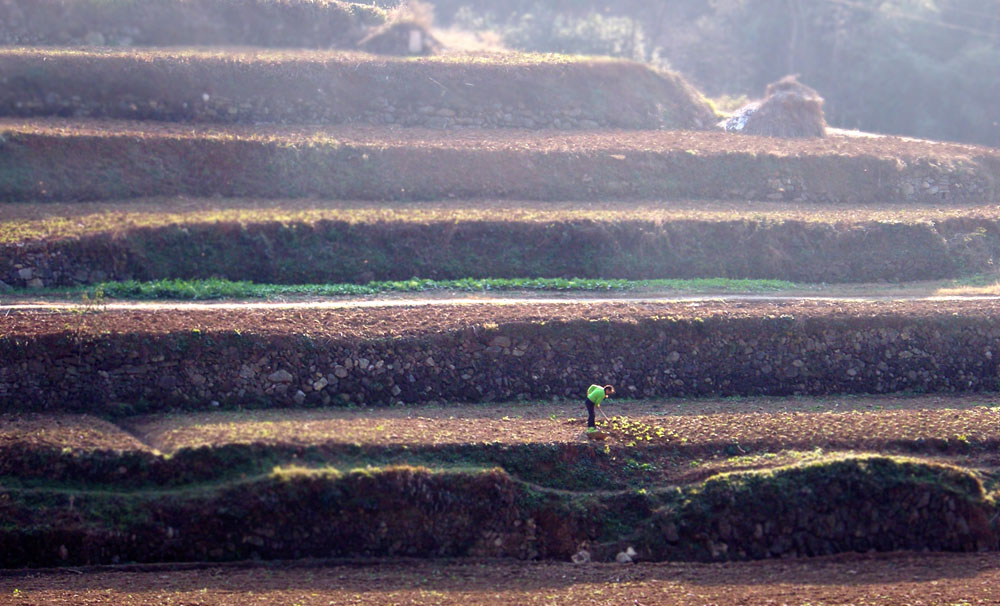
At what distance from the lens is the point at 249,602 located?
11539 mm

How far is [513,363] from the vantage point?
17094 millimetres

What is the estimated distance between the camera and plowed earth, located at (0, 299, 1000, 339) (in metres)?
15.8

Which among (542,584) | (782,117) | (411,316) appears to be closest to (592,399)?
(542,584)

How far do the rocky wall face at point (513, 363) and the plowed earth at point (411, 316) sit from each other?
0.74 ft

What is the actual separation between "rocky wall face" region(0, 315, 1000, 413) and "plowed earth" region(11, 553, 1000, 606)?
392 centimetres

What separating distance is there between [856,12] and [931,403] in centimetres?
4130

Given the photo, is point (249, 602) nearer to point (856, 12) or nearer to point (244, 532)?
point (244, 532)

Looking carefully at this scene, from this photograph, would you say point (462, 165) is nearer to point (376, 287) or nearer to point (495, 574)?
point (376, 287)

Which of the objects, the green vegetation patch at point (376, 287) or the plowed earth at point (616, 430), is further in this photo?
the green vegetation patch at point (376, 287)

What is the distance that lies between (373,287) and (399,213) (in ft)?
11.5

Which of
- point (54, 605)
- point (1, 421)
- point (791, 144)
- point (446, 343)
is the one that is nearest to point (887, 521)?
point (446, 343)

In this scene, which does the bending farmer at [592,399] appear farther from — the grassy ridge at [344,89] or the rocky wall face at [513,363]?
the grassy ridge at [344,89]

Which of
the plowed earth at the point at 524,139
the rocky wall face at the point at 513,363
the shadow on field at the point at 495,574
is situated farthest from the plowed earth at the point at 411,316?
the plowed earth at the point at 524,139

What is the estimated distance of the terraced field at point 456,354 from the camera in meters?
13.0
